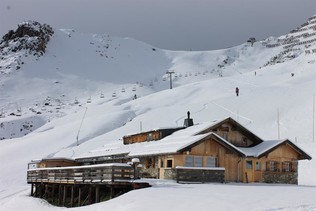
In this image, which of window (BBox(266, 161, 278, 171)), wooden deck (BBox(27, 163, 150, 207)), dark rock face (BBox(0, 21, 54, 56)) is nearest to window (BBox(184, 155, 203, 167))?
wooden deck (BBox(27, 163, 150, 207))

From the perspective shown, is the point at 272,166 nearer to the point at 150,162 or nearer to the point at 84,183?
the point at 150,162

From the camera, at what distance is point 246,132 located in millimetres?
35344

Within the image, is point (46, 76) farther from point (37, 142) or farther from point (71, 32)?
point (37, 142)

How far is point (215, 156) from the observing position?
31703 millimetres

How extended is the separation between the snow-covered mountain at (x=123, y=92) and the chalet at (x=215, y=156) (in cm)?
306

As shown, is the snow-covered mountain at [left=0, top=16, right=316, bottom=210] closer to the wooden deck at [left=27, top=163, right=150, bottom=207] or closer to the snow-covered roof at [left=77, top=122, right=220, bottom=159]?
the wooden deck at [left=27, top=163, right=150, bottom=207]

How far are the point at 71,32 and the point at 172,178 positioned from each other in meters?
133

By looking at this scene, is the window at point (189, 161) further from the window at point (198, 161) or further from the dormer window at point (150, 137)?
the dormer window at point (150, 137)

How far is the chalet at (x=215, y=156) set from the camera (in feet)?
97.0

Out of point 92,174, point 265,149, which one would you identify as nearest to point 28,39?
point 265,149

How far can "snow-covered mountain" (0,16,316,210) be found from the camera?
5379cm

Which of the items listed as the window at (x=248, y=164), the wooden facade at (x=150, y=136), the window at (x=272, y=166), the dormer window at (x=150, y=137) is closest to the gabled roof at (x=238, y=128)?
the window at (x=272, y=166)

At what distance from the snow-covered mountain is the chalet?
3.06 meters

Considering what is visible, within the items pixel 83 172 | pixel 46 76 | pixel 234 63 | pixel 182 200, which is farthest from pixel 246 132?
pixel 234 63
